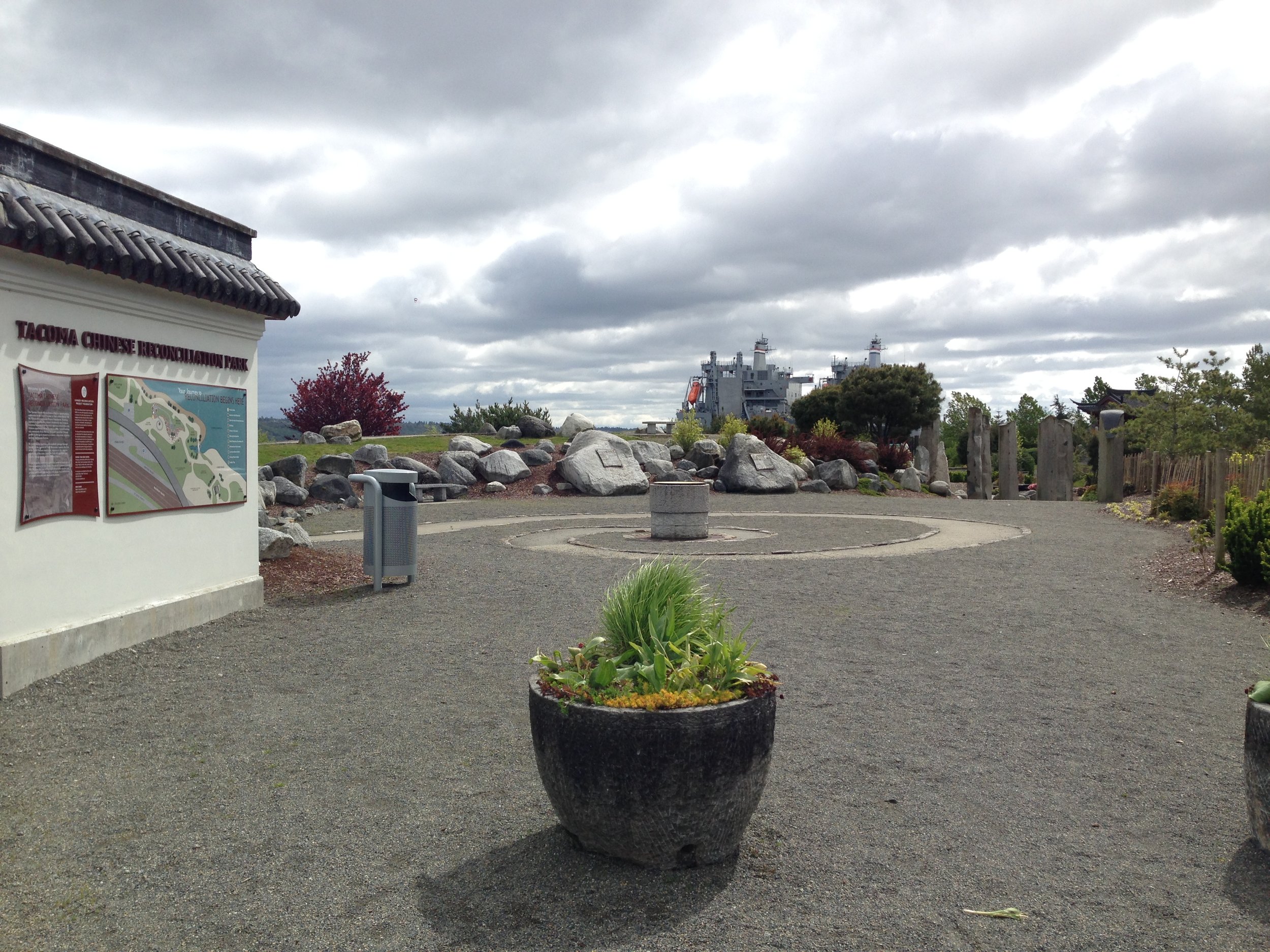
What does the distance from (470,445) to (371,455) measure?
329 centimetres

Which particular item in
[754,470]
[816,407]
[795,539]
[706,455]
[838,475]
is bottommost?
[795,539]

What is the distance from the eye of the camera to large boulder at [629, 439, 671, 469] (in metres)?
28.7

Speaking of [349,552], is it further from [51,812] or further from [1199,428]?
[1199,428]

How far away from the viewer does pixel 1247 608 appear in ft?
32.4

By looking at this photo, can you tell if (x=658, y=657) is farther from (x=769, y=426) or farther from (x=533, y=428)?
(x=769, y=426)

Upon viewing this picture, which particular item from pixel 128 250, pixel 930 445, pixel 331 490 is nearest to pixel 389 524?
pixel 128 250

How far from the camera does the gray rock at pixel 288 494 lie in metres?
21.4

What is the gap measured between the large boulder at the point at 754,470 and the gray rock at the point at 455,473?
7.22 metres

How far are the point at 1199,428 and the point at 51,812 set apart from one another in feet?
96.5

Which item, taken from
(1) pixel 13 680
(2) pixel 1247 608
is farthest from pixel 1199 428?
(1) pixel 13 680

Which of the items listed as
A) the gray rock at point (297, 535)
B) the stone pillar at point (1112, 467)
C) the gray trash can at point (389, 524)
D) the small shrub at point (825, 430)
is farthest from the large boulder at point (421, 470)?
the stone pillar at point (1112, 467)

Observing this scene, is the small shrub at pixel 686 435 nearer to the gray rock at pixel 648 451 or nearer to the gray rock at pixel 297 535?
the gray rock at pixel 648 451

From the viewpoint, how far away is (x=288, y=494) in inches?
845

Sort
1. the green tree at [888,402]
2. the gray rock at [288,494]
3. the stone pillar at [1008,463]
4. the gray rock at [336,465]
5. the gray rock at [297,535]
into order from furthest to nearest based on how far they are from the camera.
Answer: the green tree at [888,402] < the stone pillar at [1008,463] < the gray rock at [336,465] < the gray rock at [288,494] < the gray rock at [297,535]
